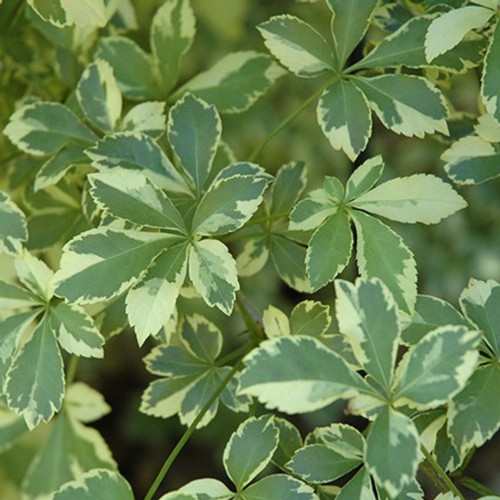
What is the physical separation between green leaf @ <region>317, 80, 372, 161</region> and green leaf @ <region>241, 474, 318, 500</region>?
0.98 ft

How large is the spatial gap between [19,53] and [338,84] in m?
0.47

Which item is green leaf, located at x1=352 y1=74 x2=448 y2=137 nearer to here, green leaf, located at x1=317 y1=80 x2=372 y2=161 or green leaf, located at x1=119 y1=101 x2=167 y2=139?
green leaf, located at x1=317 y1=80 x2=372 y2=161

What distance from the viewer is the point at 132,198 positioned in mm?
686

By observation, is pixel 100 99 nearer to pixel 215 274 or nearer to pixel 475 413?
pixel 215 274

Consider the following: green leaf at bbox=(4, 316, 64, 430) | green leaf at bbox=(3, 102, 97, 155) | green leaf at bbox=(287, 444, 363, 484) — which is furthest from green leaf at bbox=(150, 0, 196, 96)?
green leaf at bbox=(287, 444, 363, 484)

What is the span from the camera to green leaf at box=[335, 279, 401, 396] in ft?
1.94

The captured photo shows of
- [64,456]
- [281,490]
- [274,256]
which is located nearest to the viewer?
[281,490]

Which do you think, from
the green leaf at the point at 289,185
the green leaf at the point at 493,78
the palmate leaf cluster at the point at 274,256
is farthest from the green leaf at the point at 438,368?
the green leaf at the point at 289,185

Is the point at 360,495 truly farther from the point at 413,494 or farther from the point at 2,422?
the point at 2,422

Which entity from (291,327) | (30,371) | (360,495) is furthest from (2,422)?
(360,495)

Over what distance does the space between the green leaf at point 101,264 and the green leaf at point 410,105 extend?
26 centimetres

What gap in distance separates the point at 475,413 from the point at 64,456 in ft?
1.99

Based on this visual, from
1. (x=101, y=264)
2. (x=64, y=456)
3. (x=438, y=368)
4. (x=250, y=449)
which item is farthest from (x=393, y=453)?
(x=64, y=456)

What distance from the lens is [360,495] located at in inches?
25.2
